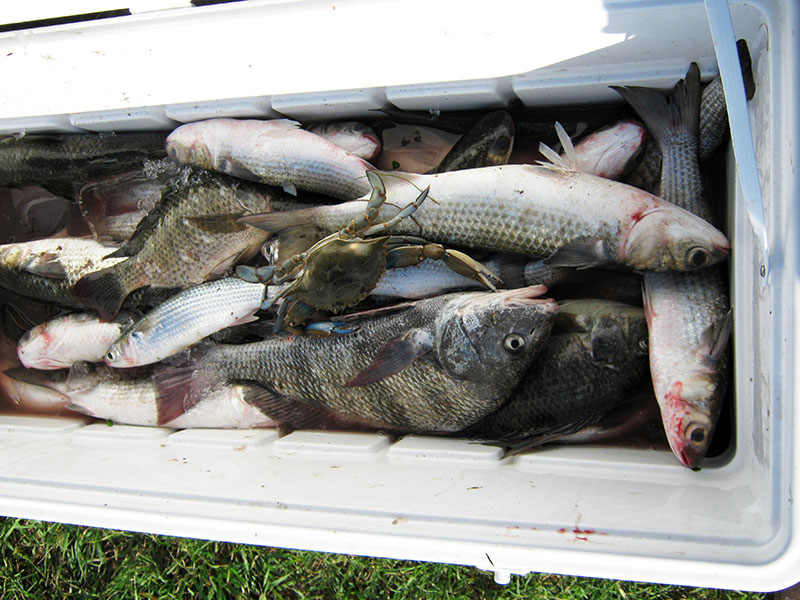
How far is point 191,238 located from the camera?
268cm

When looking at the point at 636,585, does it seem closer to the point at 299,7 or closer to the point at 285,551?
the point at 285,551

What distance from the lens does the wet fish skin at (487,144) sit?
2467 mm

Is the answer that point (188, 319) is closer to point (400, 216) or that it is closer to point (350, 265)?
point (350, 265)

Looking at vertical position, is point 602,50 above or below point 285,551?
above

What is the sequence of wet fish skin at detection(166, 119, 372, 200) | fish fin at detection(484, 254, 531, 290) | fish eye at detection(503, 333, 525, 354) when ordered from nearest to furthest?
1. fish eye at detection(503, 333, 525, 354)
2. fish fin at detection(484, 254, 531, 290)
3. wet fish skin at detection(166, 119, 372, 200)

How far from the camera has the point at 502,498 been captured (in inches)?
79.2

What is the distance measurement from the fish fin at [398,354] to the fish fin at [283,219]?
23.9 inches

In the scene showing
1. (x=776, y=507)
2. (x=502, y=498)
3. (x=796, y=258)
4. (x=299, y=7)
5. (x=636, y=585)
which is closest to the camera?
(x=796, y=258)

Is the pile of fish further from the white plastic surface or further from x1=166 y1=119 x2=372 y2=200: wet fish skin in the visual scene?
the white plastic surface

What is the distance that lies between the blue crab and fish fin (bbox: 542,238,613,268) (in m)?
0.29

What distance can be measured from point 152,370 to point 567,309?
6.48 ft

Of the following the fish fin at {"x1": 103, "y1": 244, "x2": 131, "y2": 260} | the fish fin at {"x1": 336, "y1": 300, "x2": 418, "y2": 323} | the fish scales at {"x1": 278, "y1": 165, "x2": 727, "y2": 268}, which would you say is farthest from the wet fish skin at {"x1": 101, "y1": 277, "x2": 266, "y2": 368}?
the fish scales at {"x1": 278, "y1": 165, "x2": 727, "y2": 268}

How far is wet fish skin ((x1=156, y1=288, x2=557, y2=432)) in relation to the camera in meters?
2.19

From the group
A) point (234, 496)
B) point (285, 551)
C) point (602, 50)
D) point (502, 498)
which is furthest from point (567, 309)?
point (285, 551)
